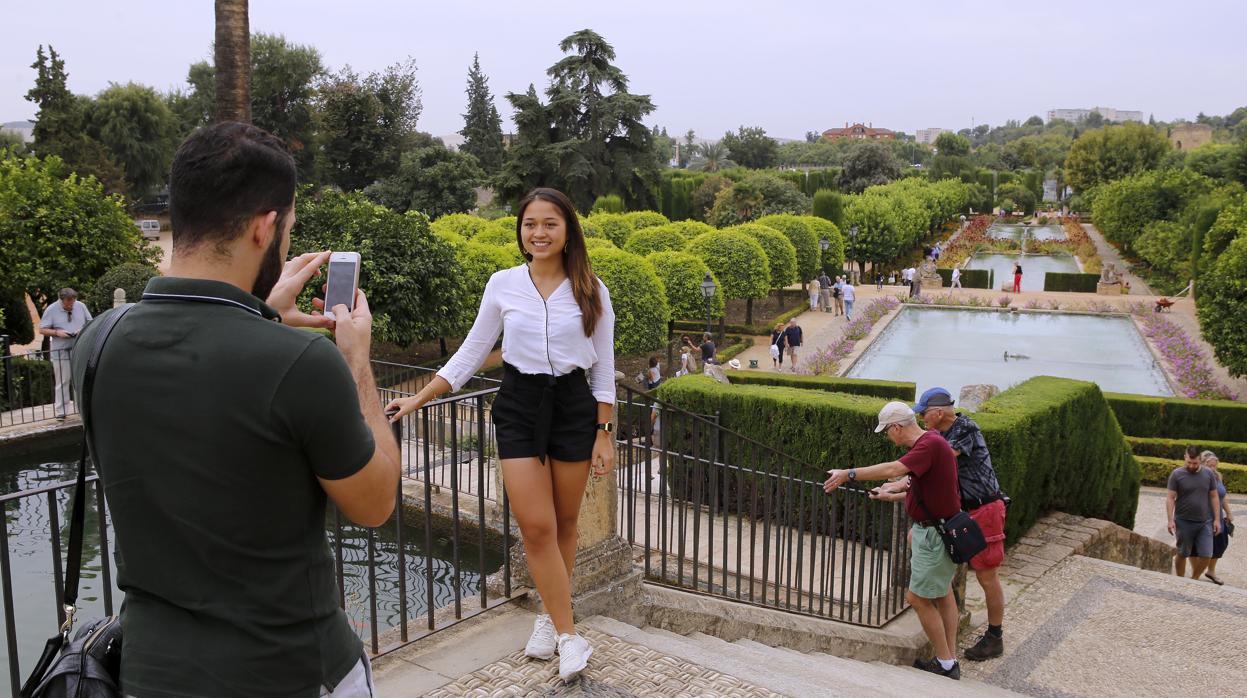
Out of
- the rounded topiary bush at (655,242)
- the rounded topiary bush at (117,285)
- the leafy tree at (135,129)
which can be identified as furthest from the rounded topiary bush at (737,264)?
the leafy tree at (135,129)

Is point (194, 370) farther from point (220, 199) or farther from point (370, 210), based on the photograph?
point (370, 210)

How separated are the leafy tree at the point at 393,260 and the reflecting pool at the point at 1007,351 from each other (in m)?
8.97

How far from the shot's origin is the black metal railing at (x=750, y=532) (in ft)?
17.4

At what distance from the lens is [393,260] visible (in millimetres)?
17625

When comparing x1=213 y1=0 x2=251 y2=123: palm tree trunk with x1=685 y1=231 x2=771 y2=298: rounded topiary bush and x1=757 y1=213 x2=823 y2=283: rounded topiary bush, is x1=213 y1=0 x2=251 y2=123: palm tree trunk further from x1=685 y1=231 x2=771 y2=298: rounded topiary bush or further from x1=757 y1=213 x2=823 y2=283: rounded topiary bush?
x1=757 y1=213 x2=823 y2=283: rounded topiary bush

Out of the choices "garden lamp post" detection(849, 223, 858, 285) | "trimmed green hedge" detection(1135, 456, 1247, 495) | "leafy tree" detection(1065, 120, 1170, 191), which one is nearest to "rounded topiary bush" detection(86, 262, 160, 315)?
"trimmed green hedge" detection(1135, 456, 1247, 495)

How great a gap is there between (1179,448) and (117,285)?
17224mm

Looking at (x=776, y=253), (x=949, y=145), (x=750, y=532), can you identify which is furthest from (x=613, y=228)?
(x=949, y=145)

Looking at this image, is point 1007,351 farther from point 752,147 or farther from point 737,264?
point 752,147

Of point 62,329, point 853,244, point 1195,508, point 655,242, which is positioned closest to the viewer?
point 1195,508

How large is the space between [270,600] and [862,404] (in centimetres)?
902

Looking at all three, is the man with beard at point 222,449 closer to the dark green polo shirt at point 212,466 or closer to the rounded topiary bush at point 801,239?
the dark green polo shirt at point 212,466

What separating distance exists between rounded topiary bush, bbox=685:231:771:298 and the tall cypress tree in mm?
38370

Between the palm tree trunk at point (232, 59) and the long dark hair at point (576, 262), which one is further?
the palm tree trunk at point (232, 59)
